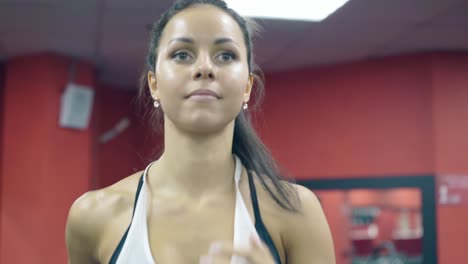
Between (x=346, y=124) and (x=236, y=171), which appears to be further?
(x=346, y=124)

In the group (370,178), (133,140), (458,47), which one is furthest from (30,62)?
(458,47)

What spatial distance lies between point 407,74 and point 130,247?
355 cm

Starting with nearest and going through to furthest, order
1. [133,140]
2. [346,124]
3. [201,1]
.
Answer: [201,1]
[346,124]
[133,140]

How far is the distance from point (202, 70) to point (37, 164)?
11.1ft

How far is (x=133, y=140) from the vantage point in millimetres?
5691

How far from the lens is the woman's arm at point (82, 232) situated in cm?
120

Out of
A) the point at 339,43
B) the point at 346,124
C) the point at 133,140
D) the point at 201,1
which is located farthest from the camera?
the point at 133,140

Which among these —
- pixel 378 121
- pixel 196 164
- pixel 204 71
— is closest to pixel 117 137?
pixel 378 121

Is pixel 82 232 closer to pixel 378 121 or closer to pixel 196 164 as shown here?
pixel 196 164

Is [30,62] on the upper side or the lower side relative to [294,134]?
upper

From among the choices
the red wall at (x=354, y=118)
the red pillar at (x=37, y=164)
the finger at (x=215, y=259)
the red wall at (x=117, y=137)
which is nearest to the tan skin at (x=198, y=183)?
the finger at (x=215, y=259)

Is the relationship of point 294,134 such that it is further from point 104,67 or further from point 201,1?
point 201,1

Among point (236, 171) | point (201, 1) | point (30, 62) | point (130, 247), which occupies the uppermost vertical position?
point (30, 62)

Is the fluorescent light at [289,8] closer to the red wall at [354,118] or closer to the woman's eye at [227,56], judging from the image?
the red wall at [354,118]
